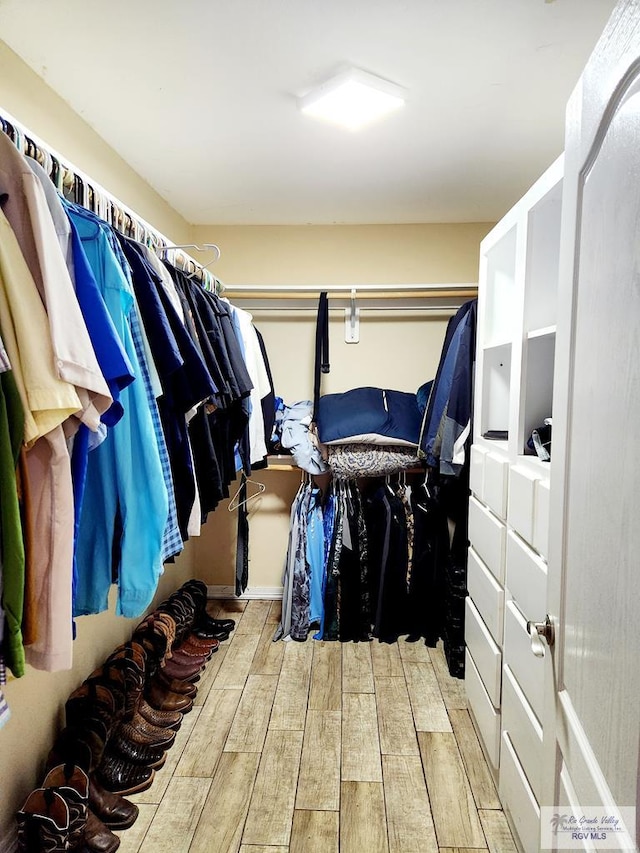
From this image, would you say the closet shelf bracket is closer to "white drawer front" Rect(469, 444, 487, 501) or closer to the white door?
"white drawer front" Rect(469, 444, 487, 501)

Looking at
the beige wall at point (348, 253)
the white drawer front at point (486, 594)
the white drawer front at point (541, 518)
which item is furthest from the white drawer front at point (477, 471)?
the beige wall at point (348, 253)

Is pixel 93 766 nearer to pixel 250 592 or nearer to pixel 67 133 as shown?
pixel 250 592

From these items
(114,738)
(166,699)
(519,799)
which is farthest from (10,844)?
(519,799)

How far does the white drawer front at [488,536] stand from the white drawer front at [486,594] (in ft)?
0.11

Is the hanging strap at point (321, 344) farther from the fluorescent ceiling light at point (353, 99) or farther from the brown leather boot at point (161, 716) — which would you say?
the brown leather boot at point (161, 716)

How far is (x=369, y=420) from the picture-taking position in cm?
251

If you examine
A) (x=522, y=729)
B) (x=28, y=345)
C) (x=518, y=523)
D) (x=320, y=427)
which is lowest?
(x=522, y=729)

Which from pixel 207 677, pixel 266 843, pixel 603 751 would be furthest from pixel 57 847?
pixel 603 751

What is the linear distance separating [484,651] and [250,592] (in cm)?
172

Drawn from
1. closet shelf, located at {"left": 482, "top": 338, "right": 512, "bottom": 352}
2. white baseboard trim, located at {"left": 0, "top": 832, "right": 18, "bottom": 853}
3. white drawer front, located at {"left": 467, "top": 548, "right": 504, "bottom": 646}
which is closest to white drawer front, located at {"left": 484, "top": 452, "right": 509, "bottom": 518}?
white drawer front, located at {"left": 467, "top": 548, "right": 504, "bottom": 646}

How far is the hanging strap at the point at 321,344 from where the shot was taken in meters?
2.75

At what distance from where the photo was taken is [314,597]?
2.65 metres

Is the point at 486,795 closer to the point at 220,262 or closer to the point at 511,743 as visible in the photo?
the point at 511,743

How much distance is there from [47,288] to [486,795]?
6.27 ft
